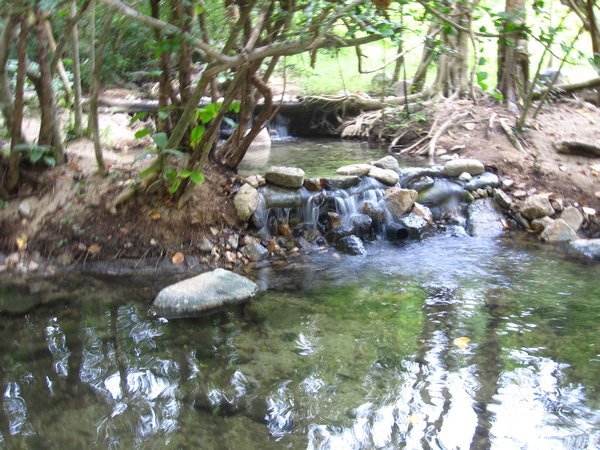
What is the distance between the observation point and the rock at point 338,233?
591 centimetres

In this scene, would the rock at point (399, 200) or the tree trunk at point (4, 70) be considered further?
the rock at point (399, 200)

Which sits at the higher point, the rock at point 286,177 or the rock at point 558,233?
the rock at point 286,177

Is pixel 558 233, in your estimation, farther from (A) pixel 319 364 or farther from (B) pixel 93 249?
(B) pixel 93 249

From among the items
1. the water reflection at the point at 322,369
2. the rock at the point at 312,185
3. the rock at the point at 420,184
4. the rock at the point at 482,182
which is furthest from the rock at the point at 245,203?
the rock at the point at 482,182

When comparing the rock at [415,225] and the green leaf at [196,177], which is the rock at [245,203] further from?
the rock at [415,225]

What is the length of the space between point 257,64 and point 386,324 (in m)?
2.68

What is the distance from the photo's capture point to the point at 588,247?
562cm

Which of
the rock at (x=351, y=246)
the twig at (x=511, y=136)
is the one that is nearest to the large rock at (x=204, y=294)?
the rock at (x=351, y=246)

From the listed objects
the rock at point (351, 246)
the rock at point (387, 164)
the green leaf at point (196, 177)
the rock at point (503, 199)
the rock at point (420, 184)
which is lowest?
the rock at point (351, 246)

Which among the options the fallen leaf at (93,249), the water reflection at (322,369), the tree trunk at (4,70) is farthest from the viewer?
the fallen leaf at (93,249)

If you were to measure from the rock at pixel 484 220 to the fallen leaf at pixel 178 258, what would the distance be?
135 inches

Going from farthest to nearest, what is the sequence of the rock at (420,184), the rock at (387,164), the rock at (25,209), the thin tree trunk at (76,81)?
1. the rock at (387,164)
2. the rock at (420,184)
3. the thin tree trunk at (76,81)
4. the rock at (25,209)

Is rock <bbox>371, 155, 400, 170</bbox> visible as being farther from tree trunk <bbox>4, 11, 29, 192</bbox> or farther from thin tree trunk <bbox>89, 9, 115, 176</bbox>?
tree trunk <bbox>4, 11, 29, 192</bbox>

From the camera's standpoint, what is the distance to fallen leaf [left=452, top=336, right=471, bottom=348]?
11.9 feet
